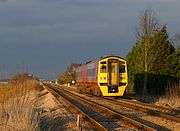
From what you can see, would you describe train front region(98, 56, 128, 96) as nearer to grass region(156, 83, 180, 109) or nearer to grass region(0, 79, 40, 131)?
grass region(156, 83, 180, 109)

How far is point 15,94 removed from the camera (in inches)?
580

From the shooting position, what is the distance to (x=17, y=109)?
1341 cm

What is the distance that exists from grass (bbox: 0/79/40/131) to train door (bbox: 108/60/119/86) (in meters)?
16.3

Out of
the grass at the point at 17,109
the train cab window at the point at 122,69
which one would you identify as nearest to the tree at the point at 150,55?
the train cab window at the point at 122,69

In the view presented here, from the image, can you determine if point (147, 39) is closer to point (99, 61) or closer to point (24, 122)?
point (99, 61)

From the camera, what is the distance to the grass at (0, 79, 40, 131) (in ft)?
38.3

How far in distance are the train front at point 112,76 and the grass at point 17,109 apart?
52.9ft

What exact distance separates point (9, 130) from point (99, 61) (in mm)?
21073

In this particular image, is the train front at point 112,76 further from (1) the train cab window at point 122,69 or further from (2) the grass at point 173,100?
(2) the grass at point 173,100

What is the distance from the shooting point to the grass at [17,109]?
11672 mm

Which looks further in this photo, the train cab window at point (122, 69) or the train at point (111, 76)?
the train cab window at point (122, 69)

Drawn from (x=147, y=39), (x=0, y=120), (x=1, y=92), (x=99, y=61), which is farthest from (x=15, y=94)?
(x=147, y=39)

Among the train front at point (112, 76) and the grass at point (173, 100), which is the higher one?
the train front at point (112, 76)

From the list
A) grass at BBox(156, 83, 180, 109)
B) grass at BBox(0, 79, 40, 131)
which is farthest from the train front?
grass at BBox(0, 79, 40, 131)
